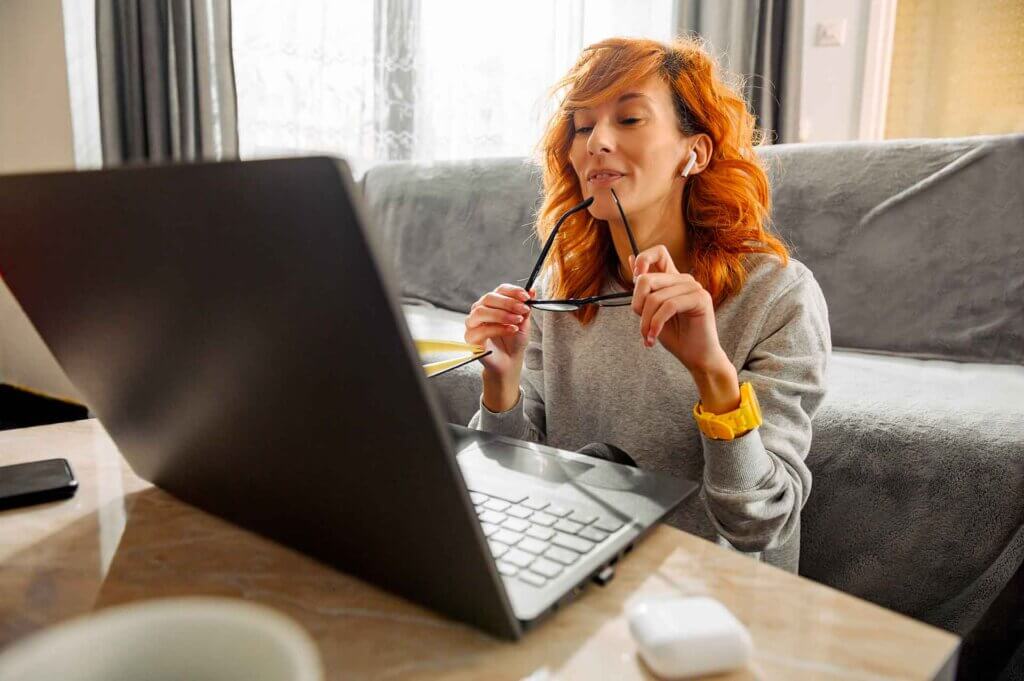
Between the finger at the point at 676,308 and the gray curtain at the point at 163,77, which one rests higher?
the gray curtain at the point at 163,77

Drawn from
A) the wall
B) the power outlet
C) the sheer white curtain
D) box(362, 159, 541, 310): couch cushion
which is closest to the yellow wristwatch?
box(362, 159, 541, 310): couch cushion

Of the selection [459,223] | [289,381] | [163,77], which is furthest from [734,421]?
[163,77]

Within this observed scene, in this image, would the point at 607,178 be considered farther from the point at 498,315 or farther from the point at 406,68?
the point at 406,68

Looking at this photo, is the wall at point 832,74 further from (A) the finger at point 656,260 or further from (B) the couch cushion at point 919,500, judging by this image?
(A) the finger at point 656,260

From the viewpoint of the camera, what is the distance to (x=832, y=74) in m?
2.81

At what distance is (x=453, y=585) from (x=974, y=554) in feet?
2.77

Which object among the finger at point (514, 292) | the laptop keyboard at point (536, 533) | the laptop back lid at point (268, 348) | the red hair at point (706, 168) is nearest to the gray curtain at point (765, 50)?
the red hair at point (706, 168)

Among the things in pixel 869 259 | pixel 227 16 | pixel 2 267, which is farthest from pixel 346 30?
pixel 2 267

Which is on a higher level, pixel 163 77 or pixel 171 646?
pixel 163 77

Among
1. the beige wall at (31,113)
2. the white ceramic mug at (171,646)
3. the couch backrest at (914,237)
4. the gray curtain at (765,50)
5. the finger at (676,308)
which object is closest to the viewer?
the white ceramic mug at (171,646)

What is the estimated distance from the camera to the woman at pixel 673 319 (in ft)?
2.34

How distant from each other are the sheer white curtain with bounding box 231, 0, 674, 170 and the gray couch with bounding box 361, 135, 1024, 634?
680mm

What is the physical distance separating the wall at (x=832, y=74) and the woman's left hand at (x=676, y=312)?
244 cm

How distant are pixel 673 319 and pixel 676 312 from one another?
0.06m
